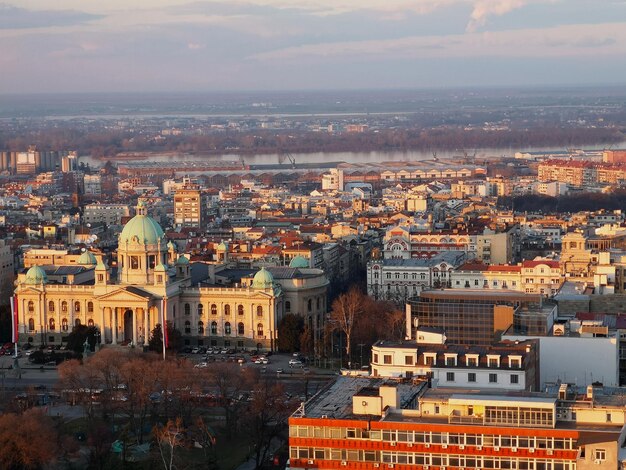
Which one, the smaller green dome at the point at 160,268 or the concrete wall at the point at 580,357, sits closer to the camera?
the concrete wall at the point at 580,357

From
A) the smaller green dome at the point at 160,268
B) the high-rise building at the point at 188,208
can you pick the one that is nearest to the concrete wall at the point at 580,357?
the smaller green dome at the point at 160,268

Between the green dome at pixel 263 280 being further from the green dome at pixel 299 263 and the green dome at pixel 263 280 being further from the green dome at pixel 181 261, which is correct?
the green dome at pixel 299 263

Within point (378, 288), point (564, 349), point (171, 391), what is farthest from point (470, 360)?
point (378, 288)

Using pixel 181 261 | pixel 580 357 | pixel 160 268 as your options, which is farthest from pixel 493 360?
pixel 181 261

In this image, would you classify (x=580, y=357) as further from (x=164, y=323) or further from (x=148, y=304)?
(x=148, y=304)

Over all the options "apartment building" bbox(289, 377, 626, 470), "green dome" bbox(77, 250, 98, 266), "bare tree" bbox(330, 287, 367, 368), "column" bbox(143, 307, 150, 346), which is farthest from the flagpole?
"apartment building" bbox(289, 377, 626, 470)

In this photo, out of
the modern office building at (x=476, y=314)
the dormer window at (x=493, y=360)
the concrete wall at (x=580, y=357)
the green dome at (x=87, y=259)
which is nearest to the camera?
the dormer window at (x=493, y=360)

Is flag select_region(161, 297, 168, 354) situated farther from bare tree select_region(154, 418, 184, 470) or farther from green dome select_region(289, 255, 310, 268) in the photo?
bare tree select_region(154, 418, 184, 470)
